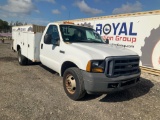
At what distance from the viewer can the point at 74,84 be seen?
4410mm

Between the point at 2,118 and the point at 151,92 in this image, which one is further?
the point at 151,92

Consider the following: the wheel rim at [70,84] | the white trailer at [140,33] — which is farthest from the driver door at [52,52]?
the white trailer at [140,33]

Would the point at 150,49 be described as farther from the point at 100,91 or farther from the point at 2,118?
the point at 2,118

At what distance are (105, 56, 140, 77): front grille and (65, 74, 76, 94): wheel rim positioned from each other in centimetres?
103

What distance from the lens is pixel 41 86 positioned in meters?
5.48

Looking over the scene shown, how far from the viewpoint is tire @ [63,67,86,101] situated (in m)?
4.13

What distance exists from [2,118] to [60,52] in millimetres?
2368

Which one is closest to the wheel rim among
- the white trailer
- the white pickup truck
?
the white pickup truck

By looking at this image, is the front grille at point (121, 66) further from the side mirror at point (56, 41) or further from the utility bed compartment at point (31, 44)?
the utility bed compartment at point (31, 44)

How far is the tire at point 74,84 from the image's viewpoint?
413 centimetres

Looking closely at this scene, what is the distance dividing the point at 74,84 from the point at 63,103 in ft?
1.83

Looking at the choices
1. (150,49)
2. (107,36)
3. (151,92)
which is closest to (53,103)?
(151,92)

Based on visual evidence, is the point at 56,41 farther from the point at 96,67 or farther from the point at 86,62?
the point at 96,67

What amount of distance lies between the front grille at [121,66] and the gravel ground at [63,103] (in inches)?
35.3
